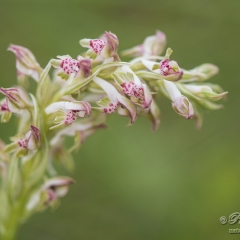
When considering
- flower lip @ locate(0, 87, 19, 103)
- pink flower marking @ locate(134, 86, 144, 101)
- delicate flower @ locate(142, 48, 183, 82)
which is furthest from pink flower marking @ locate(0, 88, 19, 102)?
delicate flower @ locate(142, 48, 183, 82)

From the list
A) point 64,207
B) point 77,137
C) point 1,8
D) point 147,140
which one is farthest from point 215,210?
point 1,8

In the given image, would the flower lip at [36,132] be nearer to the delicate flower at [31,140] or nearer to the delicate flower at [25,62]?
the delicate flower at [31,140]

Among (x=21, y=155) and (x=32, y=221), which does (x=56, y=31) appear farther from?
(x=21, y=155)

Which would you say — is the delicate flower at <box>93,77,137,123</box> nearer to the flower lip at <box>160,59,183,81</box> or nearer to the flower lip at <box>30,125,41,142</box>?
the flower lip at <box>160,59,183,81</box>

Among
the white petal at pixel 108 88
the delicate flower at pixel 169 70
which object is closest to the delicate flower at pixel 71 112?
the white petal at pixel 108 88

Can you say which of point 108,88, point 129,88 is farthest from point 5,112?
point 129,88

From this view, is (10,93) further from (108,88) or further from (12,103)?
(108,88)
